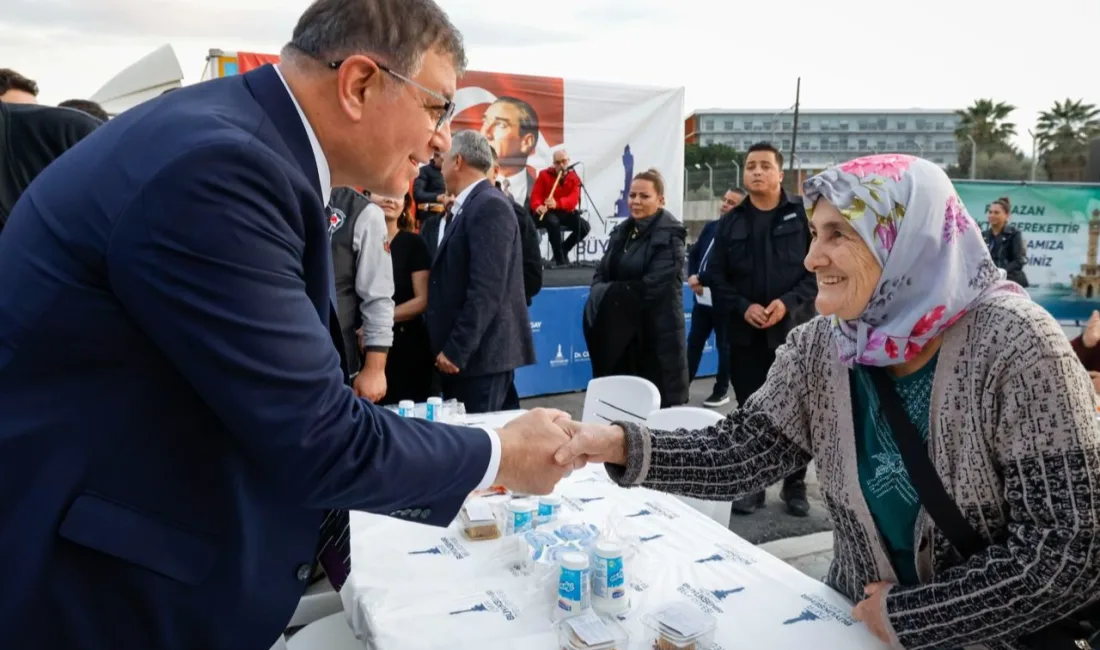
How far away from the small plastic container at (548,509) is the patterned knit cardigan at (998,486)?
853 millimetres

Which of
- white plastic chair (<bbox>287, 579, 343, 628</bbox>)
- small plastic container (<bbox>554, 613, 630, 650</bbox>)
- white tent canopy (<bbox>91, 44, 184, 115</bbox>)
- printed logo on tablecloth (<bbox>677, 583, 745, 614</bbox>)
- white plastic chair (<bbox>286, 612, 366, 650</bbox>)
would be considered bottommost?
white plastic chair (<bbox>287, 579, 343, 628</bbox>)

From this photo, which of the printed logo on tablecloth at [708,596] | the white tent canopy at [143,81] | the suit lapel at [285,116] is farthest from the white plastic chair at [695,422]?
the white tent canopy at [143,81]

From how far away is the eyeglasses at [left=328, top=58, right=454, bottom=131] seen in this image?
1.34m

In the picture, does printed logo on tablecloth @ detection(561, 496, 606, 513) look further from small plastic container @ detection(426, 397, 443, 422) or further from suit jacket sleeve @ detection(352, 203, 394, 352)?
suit jacket sleeve @ detection(352, 203, 394, 352)

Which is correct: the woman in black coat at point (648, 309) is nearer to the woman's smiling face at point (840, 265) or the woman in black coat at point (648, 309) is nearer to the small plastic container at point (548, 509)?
the small plastic container at point (548, 509)

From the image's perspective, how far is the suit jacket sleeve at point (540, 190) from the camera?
28.3 ft

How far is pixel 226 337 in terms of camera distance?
1049 mm

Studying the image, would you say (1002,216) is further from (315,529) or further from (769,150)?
(315,529)

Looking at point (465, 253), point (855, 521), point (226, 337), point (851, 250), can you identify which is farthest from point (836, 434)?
point (465, 253)

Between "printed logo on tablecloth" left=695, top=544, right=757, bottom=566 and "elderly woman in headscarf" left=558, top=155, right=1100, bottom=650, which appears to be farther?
"printed logo on tablecloth" left=695, top=544, right=757, bottom=566

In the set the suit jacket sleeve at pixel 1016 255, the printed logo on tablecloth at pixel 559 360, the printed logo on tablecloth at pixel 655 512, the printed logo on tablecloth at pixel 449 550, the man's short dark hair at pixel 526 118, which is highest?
the man's short dark hair at pixel 526 118

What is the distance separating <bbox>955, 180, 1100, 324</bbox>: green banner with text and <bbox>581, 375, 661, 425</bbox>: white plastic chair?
8.56m

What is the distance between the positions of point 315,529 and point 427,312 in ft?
9.96

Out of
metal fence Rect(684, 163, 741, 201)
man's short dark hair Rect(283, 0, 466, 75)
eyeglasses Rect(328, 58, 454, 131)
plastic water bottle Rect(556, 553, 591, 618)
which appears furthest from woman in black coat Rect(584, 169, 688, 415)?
metal fence Rect(684, 163, 741, 201)
